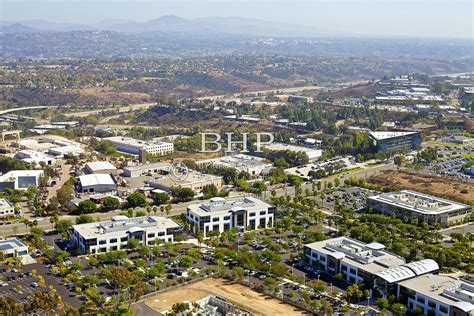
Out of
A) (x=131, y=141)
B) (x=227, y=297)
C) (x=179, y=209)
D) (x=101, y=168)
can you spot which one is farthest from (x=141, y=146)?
(x=227, y=297)

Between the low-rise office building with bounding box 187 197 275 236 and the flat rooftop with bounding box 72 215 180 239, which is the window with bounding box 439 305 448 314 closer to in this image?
the low-rise office building with bounding box 187 197 275 236

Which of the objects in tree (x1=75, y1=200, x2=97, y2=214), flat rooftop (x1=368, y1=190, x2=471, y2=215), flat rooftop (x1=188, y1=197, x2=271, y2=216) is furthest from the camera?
tree (x1=75, y1=200, x2=97, y2=214)

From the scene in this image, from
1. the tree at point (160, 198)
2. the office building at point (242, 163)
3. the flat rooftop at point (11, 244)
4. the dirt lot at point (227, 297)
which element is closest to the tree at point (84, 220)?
the flat rooftop at point (11, 244)

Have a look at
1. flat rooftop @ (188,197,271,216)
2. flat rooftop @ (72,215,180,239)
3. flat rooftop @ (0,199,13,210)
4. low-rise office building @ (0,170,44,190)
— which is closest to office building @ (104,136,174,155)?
low-rise office building @ (0,170,44,190)

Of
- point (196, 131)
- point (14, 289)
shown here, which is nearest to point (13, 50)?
point (196, 131)

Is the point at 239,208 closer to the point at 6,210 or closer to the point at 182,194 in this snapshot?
the point at 182,194

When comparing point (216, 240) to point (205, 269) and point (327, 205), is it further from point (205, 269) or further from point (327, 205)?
point (327, 205)
